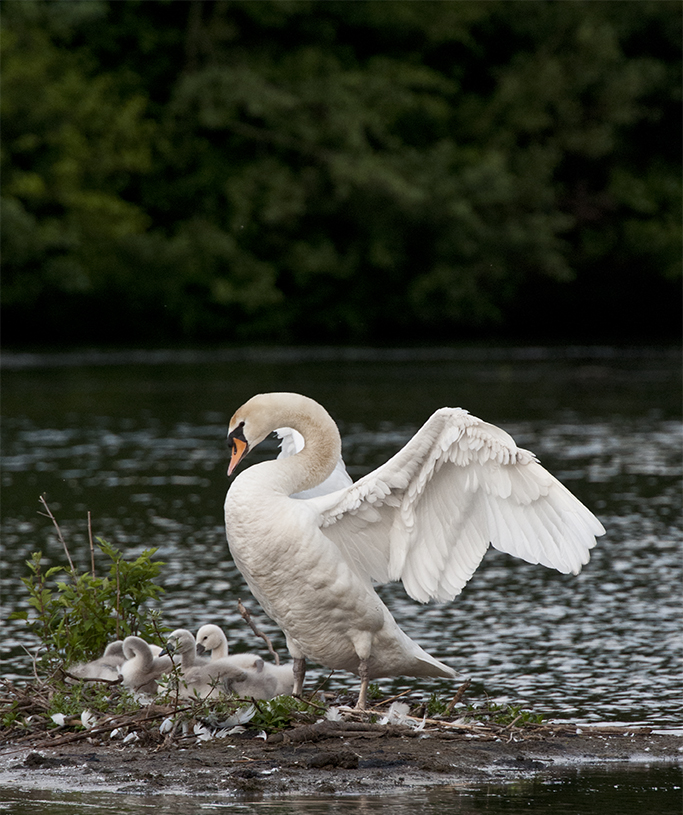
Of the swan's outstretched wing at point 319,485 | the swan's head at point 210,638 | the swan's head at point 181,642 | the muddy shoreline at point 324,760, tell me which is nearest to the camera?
the muddy shoreline at point 324,760

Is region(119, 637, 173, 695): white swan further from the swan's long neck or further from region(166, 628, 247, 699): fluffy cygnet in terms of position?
the swan's long neck

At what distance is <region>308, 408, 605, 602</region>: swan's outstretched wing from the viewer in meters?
6.05

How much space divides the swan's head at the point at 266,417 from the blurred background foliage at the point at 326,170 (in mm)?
26605

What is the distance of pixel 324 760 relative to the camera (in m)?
5.61

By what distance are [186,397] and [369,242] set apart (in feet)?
51.5

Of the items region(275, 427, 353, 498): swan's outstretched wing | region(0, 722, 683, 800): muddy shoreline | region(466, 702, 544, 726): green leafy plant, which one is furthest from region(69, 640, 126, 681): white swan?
region(466, 702, 544, 726): green leafy plant

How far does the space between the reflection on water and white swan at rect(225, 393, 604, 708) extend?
3.09 ft

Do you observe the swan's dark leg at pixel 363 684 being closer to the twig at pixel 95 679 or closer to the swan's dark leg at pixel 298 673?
the swan's dark leg at pixel 298 673

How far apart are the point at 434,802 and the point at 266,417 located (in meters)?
1.99

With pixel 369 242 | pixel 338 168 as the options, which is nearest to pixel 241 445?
pixel 338 168

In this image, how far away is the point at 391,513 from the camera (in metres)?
6.40

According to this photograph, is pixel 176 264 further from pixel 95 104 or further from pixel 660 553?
pixel 660 553

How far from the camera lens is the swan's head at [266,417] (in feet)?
21.3

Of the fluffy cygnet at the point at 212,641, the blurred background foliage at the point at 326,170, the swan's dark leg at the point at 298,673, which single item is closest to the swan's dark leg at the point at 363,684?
the swan's dark leg at the point at 298,673
